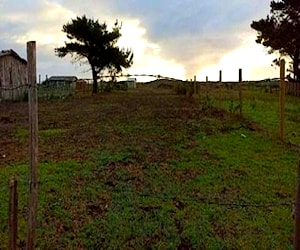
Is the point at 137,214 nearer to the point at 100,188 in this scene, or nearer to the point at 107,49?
the point at 100,188

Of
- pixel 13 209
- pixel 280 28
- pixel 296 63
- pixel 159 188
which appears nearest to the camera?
pixel 13 209

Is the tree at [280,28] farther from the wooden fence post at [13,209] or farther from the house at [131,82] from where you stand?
the wooden fence post at [13,209]

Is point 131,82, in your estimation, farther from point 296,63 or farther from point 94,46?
point 296,63

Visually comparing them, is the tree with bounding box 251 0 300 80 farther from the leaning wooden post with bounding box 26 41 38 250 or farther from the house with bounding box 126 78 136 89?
the leaning wooden post with bounding box 26 41 38 250

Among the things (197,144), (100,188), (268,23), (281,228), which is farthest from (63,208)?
(268,23)

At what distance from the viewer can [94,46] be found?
95.3 ft

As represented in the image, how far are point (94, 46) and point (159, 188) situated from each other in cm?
2441

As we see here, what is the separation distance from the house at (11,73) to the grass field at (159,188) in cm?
1468

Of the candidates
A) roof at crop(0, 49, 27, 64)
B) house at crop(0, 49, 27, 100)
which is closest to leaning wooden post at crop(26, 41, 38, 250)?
house at crop(0, 49, 27, 100)

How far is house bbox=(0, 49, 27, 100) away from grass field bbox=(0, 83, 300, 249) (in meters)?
14.7

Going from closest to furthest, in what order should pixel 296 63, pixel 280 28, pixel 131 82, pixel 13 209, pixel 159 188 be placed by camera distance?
pixel 13 209
pixel 159 188
pixel 280 28
pixel 296 63
pixel 131 82

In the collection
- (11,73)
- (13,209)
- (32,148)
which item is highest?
(11,73)

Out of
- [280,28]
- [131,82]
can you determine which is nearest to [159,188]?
[280,28]

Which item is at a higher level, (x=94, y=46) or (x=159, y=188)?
(x=94, y=46)
